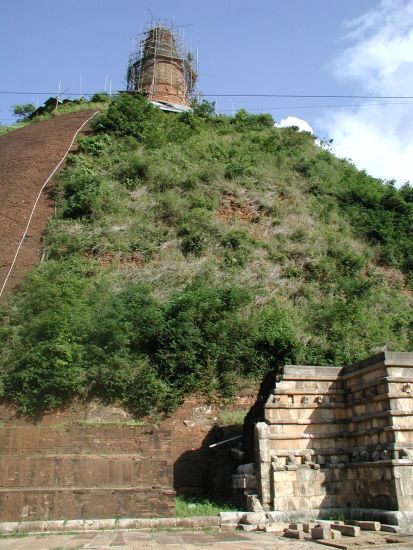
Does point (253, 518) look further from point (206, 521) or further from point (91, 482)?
point (91, 482)

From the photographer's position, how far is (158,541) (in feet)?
24.8

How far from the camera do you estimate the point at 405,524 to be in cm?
852

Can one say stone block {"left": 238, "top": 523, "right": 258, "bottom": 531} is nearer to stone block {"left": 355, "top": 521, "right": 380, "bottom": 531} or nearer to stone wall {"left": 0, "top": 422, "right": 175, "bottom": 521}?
stone wall {"left": 0, "top": 422, "right": 175, "bottom": 521}

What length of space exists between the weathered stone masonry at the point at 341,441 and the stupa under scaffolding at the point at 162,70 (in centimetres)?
2793

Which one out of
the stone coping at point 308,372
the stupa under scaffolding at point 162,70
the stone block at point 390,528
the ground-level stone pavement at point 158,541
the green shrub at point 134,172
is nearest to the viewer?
the ground-level stone pavement at point 158,541

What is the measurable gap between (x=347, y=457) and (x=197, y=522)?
3367 mm

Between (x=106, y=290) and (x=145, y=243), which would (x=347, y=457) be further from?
(x=145, y=243)

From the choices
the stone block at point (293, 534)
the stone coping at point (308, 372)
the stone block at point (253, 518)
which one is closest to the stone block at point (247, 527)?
the stone block at point (253, 518)

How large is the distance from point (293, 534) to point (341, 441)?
2.95 meters

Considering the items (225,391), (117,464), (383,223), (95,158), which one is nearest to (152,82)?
(95,158)

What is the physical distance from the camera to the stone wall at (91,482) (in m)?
8.90

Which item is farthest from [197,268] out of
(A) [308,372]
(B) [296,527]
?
(B) [296,527]

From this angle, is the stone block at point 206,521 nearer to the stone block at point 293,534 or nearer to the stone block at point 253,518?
the stone block at point 253,518

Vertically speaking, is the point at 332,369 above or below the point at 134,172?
below
